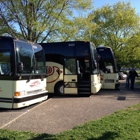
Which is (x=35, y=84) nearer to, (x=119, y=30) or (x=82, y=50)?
(x=82, y=50)

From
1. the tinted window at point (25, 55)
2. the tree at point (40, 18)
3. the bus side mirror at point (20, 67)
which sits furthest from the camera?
the tree at point (40, 18)

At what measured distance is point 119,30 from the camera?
33.2 metres

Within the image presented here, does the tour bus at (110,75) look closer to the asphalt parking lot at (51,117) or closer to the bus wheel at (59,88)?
the bus wheel at (59,88)

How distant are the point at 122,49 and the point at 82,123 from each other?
93.7 ft

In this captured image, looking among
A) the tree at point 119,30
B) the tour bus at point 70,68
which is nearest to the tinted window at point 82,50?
the tour bus at point 70,68

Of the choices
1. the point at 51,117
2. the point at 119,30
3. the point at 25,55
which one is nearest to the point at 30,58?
the point at 25,55

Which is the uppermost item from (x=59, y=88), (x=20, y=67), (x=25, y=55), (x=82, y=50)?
(x=82, y=50)

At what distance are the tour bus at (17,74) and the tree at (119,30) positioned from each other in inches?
971

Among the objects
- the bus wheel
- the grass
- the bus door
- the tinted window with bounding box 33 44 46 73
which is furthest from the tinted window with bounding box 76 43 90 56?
the grass

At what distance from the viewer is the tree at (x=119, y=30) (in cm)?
3238

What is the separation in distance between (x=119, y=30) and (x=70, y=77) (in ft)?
79.2

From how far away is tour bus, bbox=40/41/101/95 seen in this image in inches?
445

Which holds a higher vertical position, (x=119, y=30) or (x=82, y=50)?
(x=119, y=30)

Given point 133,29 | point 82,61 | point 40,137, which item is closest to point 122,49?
point 133,29
